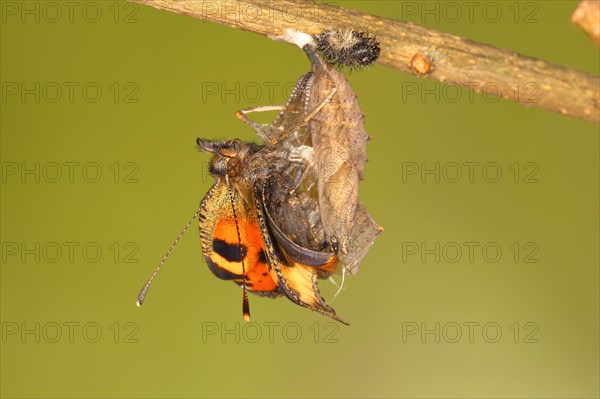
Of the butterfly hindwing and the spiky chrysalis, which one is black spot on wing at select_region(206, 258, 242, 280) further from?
the spiky chrysalis

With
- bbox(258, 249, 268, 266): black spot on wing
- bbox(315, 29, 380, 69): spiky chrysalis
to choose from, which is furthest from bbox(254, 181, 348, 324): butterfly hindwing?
bbox(315, 29, 380, 69): spiky chrysalis

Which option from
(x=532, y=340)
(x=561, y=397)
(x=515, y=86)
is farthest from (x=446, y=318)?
(x=515, y=86)

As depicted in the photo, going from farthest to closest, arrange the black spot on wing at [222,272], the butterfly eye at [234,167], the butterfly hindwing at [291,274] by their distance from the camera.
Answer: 1. the black spot on wing at [222,272]
2. the butterfly eye at [234,167]
3. the butterfly hindwing at [291,274]

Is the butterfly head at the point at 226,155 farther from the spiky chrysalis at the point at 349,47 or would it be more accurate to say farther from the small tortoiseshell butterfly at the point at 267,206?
the spiky chrysalis at the point at 349,47

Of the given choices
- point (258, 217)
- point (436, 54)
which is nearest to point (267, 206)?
point (258, 217)

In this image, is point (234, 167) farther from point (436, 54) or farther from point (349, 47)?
point (436, 54)

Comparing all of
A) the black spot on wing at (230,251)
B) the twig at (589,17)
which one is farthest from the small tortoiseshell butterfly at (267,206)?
the twig at (589,17)
